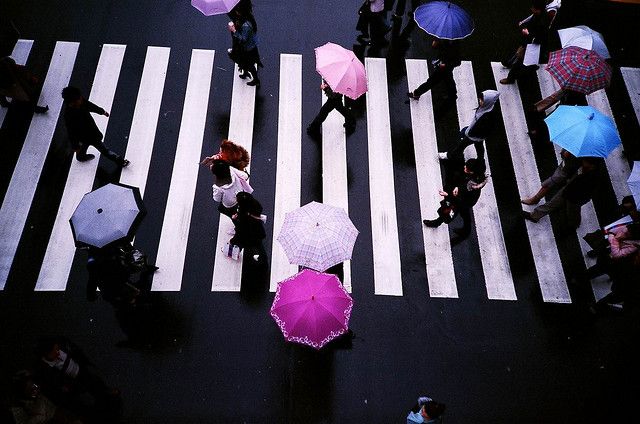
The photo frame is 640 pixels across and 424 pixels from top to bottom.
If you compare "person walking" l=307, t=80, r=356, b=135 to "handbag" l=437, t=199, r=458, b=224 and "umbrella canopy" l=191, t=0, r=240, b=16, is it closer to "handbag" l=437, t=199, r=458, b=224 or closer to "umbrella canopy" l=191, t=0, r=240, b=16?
"umbrella canopy" l=191, t=0, r=240, b=16

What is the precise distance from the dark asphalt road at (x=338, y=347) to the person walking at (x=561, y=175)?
0.44 metres

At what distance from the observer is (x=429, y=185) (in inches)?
363

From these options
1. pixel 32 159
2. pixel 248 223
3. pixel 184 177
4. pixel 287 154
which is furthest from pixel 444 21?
pixel 32 159

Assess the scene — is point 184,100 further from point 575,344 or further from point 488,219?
point 575,344

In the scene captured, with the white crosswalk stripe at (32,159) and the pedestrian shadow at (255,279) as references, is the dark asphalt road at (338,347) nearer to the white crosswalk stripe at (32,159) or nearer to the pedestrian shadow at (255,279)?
the pedestrian shadow at (255,279)

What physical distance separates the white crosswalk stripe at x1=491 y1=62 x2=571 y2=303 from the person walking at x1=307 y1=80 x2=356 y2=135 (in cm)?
325

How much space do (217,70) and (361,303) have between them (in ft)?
18.9

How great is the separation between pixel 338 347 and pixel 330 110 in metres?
4.19

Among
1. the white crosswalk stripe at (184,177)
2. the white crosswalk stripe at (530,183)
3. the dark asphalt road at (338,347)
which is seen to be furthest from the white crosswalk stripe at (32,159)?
the white crosswalk stripe at (530,183)

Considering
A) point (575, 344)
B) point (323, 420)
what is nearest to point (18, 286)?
point (323, 420)

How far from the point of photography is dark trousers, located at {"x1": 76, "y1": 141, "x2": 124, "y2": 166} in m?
8.41

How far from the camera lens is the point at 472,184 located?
7355mm

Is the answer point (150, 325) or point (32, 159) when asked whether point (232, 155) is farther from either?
point (32, 159)

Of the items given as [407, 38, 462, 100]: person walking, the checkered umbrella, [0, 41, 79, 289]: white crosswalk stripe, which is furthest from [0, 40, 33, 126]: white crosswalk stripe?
[407, 38, 462, 100]: person walking
